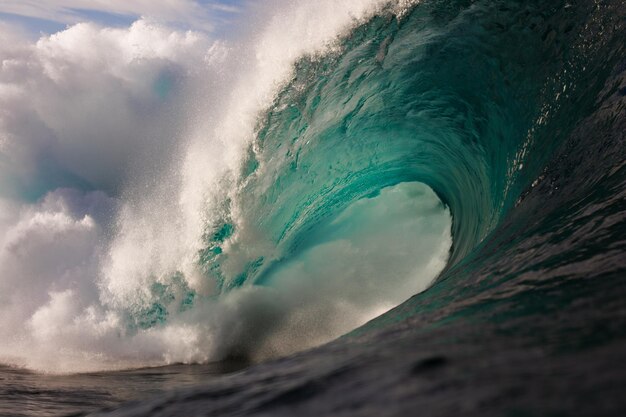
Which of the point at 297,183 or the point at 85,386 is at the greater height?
the point at 297,183

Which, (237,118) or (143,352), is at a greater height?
(237,118)

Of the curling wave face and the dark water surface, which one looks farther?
the curling wave face

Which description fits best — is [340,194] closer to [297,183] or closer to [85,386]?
[297,183]

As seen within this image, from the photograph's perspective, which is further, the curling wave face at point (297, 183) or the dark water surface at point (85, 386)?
Answer: the curling wave face at point (297, 183)

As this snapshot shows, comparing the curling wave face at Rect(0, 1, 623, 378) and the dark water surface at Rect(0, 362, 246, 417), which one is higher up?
the curling wave face at Rect(0, 1, 623, 378)

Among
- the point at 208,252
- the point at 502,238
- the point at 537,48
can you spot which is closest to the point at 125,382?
the point at 208,252

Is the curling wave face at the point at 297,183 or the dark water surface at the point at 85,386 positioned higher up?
the curling wave face at the point at 297,183

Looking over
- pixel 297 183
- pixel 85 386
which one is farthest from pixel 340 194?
pixel 85 386

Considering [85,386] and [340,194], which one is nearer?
[85,386]

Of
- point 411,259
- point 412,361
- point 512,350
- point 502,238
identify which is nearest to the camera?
point 512,350

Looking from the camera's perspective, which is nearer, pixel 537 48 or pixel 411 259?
pixel 537 48

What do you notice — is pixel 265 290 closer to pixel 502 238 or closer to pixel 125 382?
pixel 125 382
